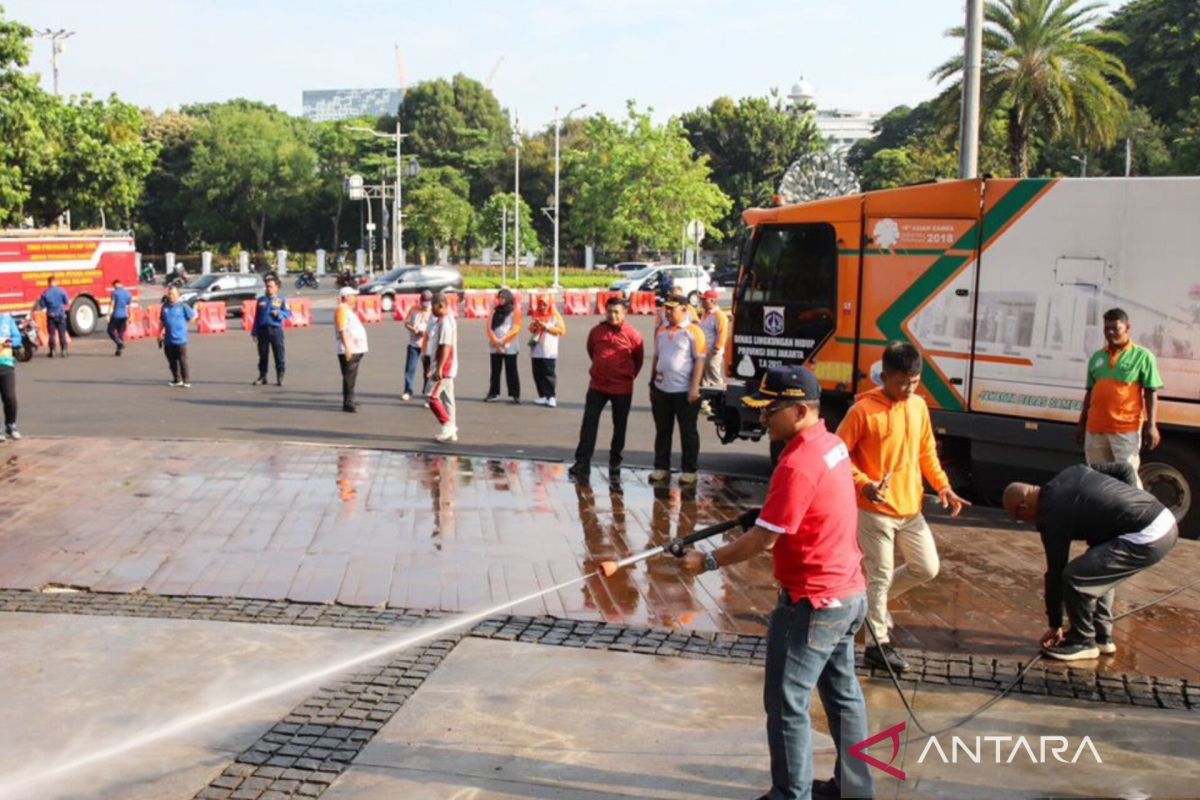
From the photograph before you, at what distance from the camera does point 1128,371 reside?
861cm

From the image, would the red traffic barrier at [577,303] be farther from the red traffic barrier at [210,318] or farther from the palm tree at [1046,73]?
the palm tree at [1046,73]

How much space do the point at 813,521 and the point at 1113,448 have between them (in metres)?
5.15

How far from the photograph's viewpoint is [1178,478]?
9594 millimetres

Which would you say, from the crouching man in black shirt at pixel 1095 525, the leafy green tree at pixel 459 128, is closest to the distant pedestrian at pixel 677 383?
the crouching man in black shirt at pixel 1095 525

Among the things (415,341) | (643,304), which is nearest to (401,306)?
(643,304)

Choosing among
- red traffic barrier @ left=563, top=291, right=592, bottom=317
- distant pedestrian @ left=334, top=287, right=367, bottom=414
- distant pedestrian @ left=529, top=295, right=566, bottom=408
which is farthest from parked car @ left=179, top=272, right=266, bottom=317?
distant pedestrian @ left=334, top=287, right=367, bottom=414

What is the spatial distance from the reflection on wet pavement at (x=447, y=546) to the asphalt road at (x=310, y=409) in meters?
1.46

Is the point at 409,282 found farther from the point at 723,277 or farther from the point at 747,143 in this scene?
the point at 747,143

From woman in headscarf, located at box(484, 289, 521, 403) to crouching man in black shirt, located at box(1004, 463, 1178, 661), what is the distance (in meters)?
11.0

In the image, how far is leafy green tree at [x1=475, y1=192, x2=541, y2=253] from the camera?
221 ft

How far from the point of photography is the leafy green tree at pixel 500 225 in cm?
6731

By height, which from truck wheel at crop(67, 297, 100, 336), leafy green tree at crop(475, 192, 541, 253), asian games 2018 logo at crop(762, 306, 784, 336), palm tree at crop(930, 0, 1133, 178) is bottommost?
truck wheel at crop(67, 297, 100, 336)

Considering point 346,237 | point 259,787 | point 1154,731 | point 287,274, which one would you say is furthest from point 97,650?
point 346,237

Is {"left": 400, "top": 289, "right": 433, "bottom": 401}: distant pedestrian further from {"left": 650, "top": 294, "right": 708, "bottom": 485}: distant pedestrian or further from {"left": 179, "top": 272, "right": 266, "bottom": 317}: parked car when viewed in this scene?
{"left": 179, "top": 272, "right": 266, "bottom": 317}: parked car
